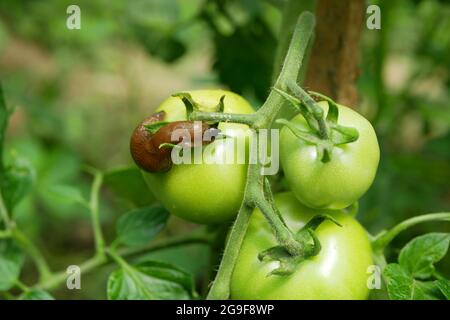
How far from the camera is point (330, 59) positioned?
74cm

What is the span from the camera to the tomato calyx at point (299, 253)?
1.71 ft

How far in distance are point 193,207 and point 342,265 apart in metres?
0.14

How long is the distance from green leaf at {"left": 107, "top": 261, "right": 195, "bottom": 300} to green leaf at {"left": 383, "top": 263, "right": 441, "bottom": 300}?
21cm

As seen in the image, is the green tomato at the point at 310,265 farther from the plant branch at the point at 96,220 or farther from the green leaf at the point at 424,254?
the plant branch at the point at 96,220

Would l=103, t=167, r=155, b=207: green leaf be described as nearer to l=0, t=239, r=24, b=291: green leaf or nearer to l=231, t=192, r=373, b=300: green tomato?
l=0, t=239, r=24, b=291: green leaf

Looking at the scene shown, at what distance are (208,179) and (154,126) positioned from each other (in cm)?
7

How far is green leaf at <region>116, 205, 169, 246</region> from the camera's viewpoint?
715 mm

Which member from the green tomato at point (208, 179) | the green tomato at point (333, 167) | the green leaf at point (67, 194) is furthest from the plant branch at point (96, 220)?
the green tomato at point (333, 167)

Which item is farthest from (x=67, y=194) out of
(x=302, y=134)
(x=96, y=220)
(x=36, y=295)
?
(x=302, y=134)

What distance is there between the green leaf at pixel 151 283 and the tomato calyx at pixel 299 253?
0.17 metres

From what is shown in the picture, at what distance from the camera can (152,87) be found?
247 centimetres
